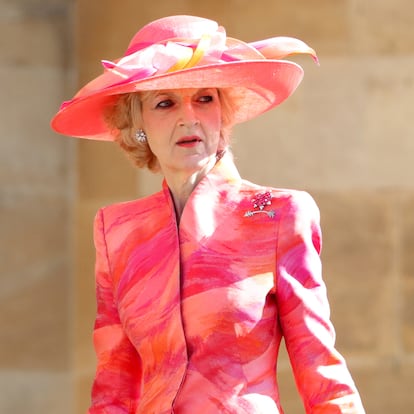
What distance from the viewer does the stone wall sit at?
20.7 feet

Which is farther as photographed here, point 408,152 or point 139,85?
point 408,152

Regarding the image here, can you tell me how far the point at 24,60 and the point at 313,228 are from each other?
8.89 feet

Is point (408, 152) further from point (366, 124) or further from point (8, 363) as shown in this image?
point (8, 363)

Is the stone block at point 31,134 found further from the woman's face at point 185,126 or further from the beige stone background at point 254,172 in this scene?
the woman's face at point 185,126

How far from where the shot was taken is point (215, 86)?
12.8 ft

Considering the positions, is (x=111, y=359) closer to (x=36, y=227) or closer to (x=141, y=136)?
(x=141, y=136)

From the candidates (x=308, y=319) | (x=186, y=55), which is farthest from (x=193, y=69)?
(x=308, y=319)

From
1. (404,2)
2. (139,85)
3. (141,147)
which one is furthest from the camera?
(404,2)

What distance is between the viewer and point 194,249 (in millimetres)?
3922

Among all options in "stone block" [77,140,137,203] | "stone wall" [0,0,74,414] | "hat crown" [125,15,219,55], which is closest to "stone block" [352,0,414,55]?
"stone block" [77,140,137,203]

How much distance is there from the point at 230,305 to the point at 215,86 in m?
0.48

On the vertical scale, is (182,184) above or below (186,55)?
below

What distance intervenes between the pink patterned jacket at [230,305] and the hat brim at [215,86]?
189 mm

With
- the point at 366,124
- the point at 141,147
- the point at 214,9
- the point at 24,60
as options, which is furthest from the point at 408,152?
the point at 141,147
